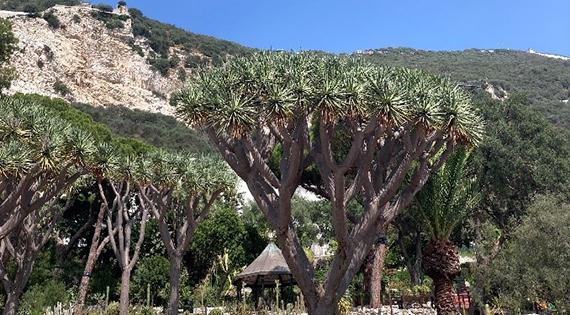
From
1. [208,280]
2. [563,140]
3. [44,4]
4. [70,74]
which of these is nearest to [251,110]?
[208,280]

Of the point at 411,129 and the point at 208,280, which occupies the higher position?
the point at 411,129

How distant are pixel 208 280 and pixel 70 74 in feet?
181

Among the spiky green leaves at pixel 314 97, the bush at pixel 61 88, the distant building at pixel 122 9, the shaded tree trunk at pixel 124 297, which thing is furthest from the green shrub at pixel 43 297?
the distant building at pixel 122 9

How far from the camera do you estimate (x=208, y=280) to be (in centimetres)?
2784

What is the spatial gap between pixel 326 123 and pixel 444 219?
292 inches

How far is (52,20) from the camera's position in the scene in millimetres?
81188

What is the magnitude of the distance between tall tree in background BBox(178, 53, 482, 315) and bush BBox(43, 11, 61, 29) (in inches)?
3048

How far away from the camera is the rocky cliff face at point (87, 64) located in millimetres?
69312

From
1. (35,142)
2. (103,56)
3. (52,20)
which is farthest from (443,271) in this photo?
(52,20)

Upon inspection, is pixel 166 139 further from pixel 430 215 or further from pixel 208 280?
pixel 430 215

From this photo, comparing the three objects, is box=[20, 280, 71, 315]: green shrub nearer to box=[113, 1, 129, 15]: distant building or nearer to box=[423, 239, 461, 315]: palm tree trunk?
box=[423, 239, 461, 315]: palm tree trunk

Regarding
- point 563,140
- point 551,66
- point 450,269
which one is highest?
point 551,66

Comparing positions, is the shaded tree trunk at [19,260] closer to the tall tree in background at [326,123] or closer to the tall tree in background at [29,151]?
the tall tree in background at [29,151]

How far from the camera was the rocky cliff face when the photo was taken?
227ft
